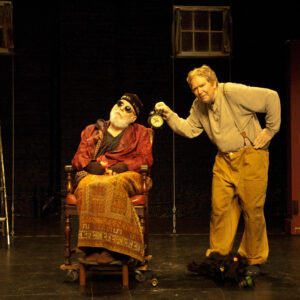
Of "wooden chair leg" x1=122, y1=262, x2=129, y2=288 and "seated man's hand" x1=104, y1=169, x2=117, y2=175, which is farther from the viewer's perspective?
"seated man's hand" x1=104, y1=169, x2=117, y2=175

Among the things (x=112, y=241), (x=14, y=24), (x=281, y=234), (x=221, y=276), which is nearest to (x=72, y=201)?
(x=112, y=241)

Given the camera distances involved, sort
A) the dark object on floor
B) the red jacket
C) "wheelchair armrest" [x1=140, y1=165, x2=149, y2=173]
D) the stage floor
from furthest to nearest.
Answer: the red jacket, "wheelchair armrest" [x1=140, y1=165, x2=149, y2=173], the dark object on floor, the stage floor

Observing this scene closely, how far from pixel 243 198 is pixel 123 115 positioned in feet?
3.45

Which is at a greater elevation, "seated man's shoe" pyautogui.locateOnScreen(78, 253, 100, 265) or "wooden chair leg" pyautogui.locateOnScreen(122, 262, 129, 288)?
"seated man's shoe" pyautogui.locateOnScreen(78, 253, 100, 265)

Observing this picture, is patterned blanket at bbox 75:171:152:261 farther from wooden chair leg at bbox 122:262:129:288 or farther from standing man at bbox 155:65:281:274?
standing man at bbox 155:65:281:274

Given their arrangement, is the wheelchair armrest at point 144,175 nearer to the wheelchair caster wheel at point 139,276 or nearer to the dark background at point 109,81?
the wheelchair caster wheel at point 139,276

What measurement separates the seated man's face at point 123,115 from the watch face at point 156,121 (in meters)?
0.26

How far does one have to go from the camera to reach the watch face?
12.6ft

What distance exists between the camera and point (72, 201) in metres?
3.76

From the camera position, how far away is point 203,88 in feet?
11.9

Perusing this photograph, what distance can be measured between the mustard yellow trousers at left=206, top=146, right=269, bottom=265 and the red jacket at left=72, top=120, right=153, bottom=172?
56 cm

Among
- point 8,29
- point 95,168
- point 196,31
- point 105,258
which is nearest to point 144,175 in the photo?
point 95,168

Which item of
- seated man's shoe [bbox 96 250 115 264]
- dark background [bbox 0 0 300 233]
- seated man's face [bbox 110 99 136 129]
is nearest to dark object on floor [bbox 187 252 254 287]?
seated man's shoe [bbox 96 250 115 264]

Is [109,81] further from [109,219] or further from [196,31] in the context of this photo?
[109,219]
